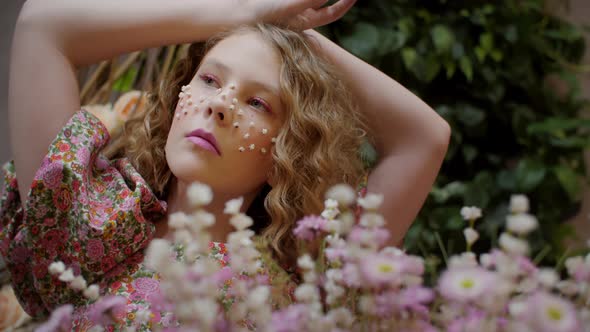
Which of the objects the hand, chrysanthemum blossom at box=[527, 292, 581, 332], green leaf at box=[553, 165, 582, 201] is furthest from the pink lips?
green leaf at box=[553, 165, 582, 201]

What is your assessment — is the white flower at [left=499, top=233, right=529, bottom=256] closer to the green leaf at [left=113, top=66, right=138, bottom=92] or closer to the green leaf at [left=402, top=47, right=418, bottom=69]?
the green leaf at [left=113, top=66, right=138, bottom=92]

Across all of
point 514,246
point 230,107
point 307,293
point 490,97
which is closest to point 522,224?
point 514,246

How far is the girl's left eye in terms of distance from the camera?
90 cm

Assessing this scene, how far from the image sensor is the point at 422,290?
443 mm

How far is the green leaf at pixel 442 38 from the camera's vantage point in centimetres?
165

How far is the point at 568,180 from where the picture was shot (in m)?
1.70

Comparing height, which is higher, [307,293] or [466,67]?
[307,293]

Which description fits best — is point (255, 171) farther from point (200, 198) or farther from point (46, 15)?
point (200, 198)

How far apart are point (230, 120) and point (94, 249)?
25 centimetres

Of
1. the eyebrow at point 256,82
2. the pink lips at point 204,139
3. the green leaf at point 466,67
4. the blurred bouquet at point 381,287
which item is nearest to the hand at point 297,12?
the eyebrow at point 256,82

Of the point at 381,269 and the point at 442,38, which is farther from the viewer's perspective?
the point at 442,38

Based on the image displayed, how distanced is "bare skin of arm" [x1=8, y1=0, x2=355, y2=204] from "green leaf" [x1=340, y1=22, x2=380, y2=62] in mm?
598

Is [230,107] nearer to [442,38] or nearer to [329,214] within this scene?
[329,214]

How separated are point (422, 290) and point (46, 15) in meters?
0.72
